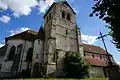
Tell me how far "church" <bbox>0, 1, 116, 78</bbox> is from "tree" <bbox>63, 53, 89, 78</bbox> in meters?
1.47

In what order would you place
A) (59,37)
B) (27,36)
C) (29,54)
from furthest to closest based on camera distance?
(27,36) → (59,37) → (29,54)

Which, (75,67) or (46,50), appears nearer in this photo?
(75,67)

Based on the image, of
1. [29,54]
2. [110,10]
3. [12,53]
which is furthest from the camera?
[12,53]

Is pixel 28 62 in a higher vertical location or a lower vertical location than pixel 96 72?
higher

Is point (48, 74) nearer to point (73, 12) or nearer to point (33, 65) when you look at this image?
point (33, 65)

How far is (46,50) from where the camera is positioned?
26.3 m

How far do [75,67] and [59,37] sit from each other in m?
7.78

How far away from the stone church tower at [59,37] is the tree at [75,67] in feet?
4.73

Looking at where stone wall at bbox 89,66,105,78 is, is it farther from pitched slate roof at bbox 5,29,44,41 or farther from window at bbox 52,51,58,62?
pitched slate roof at bbox 5,29,44,41

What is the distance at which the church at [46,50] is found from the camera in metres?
24.9

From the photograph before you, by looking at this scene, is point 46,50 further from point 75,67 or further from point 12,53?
point 12,53

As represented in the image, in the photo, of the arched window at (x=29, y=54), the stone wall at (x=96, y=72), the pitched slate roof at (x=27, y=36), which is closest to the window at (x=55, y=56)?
the arched window at (x=29, y=54)

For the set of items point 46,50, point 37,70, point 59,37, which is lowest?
point 37,70

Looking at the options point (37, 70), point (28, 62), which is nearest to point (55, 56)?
point (37, 70)
